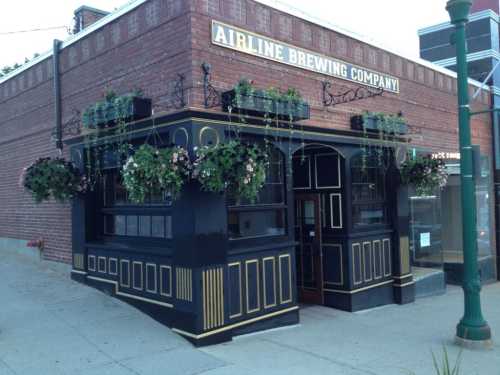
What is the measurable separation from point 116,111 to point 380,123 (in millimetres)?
5316

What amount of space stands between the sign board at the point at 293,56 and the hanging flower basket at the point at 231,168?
1859 millimetres

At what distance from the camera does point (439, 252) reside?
41.1 ft

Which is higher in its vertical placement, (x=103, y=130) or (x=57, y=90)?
(x=57, y=90)

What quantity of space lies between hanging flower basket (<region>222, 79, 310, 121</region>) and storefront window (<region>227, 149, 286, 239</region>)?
700mm

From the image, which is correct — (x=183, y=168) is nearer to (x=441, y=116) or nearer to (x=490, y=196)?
(x=441, y=116)

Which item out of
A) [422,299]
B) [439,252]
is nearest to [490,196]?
[439,252]

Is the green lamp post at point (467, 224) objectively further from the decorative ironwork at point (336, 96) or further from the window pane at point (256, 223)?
the window pane at point (256, 223)

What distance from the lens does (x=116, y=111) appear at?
7.46 meters

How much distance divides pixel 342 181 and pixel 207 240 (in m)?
3.77

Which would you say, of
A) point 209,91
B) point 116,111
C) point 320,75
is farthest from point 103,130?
point 320,75

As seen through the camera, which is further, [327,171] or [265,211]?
[327,171]

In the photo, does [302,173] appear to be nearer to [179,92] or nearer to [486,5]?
[179,92]

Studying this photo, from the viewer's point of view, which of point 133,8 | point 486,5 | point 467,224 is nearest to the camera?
point 467,224

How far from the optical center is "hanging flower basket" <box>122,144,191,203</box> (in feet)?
20.3
